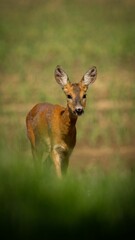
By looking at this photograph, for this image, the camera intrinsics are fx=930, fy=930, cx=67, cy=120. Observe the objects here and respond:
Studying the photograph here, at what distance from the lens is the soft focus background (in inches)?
183

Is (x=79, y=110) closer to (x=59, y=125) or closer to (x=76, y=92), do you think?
(x=76, y=92)

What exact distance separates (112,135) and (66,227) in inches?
470

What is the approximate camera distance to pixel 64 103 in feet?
62.8

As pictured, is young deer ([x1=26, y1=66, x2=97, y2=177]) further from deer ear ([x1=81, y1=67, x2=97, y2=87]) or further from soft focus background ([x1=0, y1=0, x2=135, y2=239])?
soft focus background ([x1=0, y1=0, x2=135, y2=239])

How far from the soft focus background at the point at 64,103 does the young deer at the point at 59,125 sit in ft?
0.89

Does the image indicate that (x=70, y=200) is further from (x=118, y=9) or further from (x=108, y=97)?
(x=118, y=9)

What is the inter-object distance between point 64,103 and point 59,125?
27.9ft

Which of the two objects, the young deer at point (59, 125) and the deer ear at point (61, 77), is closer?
the young deer at point (59, 125)

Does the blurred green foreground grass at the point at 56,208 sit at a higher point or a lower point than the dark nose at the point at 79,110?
lower

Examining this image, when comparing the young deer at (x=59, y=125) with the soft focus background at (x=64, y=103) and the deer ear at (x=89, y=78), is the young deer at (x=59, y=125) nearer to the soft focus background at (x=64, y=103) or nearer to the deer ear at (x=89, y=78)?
the deer ear at (x=89, y=78)

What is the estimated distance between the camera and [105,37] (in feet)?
91.5

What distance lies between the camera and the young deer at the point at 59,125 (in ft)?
33.8

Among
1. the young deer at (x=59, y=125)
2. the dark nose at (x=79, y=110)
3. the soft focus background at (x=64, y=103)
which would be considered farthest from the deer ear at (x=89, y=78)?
the soft focus background at (x=64, y=103)

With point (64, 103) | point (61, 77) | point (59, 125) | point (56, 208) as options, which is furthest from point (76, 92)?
point (64, 103)
